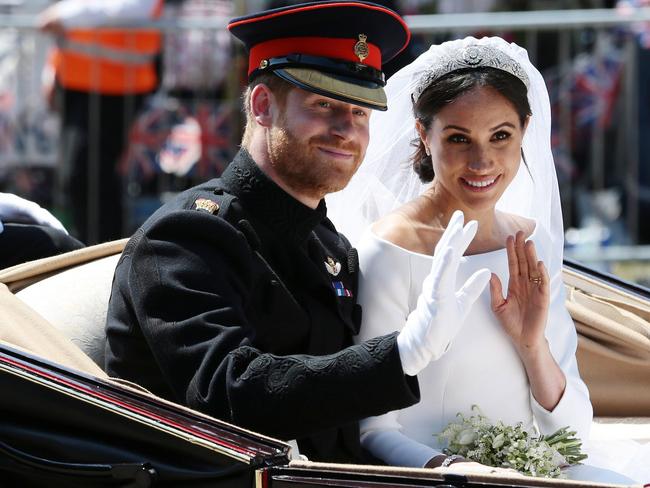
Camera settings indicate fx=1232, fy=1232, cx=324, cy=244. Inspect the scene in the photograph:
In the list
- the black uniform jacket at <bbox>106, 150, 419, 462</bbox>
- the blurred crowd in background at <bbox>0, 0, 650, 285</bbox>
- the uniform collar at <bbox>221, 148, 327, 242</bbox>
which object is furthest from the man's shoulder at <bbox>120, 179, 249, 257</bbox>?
the blurred crowd in background at <bbox>0, 0, 650, 285</bbox>

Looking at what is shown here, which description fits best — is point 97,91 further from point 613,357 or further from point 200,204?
point 200,204

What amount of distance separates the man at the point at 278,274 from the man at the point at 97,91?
12.3 feet

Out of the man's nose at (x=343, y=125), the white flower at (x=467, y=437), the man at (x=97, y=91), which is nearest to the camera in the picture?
the man's nose at (x=343, y=125)

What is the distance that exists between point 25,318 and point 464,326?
0.95 meters

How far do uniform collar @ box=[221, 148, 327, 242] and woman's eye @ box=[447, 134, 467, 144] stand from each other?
1.39ft

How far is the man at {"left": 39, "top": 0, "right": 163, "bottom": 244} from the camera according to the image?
6219 mm

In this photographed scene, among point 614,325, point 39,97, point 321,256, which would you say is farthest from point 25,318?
point 39,97

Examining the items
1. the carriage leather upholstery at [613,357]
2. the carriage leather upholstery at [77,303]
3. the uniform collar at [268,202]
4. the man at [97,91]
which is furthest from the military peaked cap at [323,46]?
the man at [97,91]

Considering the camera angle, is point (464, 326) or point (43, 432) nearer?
point (43, 432)

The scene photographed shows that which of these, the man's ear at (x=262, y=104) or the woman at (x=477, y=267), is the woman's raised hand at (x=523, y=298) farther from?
the man's ear at (x=262, y=104)

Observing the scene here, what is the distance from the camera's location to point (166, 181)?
267 inches

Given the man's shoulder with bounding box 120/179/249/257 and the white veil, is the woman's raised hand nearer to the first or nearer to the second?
the white veil

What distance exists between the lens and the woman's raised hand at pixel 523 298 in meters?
2.70

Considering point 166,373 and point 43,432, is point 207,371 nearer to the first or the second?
point 166,373
